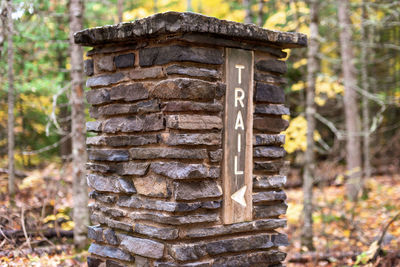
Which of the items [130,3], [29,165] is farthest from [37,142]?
[130,3]

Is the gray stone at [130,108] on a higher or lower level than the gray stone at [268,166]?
higher

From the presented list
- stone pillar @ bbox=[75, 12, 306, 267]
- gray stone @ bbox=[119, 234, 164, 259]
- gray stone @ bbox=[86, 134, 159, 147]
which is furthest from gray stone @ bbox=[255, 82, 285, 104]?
gray stone @ bbox=[119, 234, 164, 259]

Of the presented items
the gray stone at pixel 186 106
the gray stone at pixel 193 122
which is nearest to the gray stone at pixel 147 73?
the gray stone at pixel 186 106

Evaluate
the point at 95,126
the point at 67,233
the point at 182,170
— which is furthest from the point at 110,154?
the point at 67,233

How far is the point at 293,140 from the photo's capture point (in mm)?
9602

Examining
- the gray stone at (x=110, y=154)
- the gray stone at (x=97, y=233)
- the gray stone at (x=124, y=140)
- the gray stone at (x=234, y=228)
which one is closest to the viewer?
the gray stone at (x=234, y=228)

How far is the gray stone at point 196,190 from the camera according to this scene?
11.1ft

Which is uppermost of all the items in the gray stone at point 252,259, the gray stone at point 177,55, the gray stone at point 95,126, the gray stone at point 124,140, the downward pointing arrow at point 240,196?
the gray stone at point 177,55

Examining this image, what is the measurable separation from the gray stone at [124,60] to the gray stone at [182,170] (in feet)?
2.92

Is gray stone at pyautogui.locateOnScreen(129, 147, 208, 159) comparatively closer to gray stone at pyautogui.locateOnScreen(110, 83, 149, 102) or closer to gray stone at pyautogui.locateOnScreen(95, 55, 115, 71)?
gray stone at pyautogui.locateOnScreen(110, 83, 149, 102)

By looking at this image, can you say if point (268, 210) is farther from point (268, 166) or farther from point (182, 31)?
point (182, 31)

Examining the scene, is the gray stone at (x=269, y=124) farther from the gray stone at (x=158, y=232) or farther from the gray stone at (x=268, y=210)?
the gray stone at (x=158, y=232)

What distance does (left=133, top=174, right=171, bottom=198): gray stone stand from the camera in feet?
11.4

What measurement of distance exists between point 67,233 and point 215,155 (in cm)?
428
